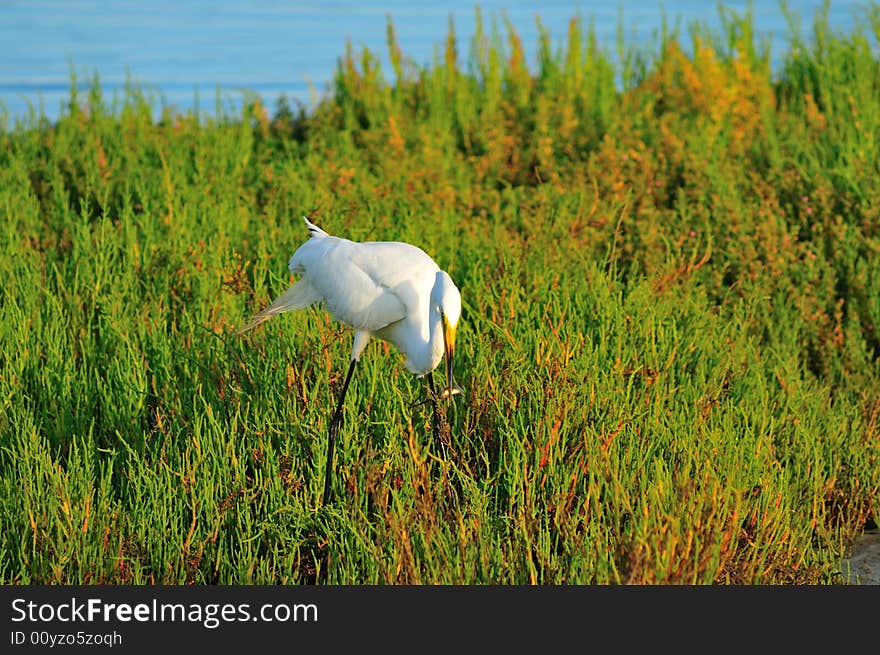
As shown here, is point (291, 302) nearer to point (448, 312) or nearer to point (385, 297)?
point (385, 297)

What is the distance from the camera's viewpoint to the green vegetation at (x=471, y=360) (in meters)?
3.53

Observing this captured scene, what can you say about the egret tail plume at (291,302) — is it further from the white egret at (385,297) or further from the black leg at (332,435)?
the black leg at (332,435)

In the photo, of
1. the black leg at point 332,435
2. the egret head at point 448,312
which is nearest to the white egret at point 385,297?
the black leg at point 332,435

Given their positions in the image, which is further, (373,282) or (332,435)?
(373,282)

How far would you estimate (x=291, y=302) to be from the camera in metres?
4.33

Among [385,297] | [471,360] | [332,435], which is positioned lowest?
[332,435]

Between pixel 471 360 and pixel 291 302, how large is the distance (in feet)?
2.58

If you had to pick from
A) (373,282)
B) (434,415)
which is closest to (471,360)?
(434,415)

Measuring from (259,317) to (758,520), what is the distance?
2.06m

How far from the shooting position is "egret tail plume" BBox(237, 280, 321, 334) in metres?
4.26

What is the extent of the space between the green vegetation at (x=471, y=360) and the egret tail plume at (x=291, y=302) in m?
0.16

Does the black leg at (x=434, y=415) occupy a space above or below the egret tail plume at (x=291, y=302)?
below

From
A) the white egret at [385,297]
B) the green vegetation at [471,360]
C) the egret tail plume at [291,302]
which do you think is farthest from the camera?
the egret tail plume at [291,302]

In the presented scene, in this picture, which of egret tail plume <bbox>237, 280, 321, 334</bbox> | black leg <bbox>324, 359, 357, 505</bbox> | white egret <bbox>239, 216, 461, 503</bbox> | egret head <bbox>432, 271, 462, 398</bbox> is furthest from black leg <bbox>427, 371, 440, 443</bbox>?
egret tail plume <bbox>237, 280, 321, 334</bbox>
